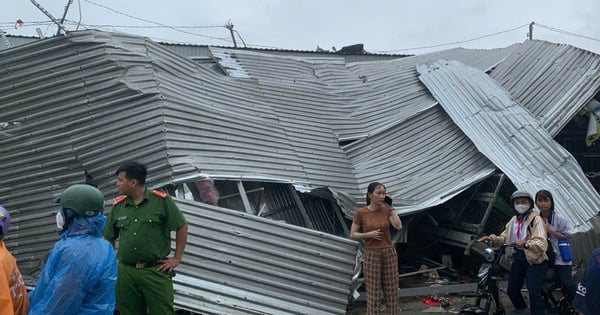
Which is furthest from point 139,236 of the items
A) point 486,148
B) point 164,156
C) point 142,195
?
point 486,148

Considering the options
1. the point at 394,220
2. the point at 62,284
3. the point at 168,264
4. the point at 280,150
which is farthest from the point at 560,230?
the point at 62,284

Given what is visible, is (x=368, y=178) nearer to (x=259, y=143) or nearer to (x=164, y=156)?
(x=259, y=143)

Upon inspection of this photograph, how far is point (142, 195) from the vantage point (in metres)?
4.61

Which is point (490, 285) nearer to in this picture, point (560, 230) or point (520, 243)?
point (520, 243)

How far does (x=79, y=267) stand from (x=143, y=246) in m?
1.37

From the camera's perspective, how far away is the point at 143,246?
449cm

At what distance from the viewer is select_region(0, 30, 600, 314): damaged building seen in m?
6.20

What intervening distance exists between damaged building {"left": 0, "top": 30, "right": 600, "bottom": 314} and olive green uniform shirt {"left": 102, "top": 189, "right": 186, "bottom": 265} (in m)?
1.14

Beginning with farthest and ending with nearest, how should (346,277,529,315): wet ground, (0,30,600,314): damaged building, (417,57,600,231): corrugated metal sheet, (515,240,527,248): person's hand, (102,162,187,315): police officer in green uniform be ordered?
(417,57,600,231): corrugated metal sheet
(346,277,529,315): wet ground
(0,30,600,314): damaged building
(515,240,527,248): person's hand
(102,162,187,315): police officer in green uniform

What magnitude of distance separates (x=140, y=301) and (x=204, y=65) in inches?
212

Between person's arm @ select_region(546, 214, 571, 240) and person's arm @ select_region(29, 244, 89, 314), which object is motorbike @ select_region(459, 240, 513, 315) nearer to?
person's arm @ select_region(546, 214, 571, 240)

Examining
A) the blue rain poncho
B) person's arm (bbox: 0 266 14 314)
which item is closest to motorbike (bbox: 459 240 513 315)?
the blue rain poncho

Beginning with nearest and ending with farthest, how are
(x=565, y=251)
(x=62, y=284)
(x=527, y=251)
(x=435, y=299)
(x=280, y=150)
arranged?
(x=62, y=284) < (x=527, y=251) < (x=565, y=251) < (x=435, y=299) < (x=280, y=150)

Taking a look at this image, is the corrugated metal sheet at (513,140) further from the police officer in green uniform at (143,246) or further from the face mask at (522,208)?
the police officer in green uniform at (143,246)
